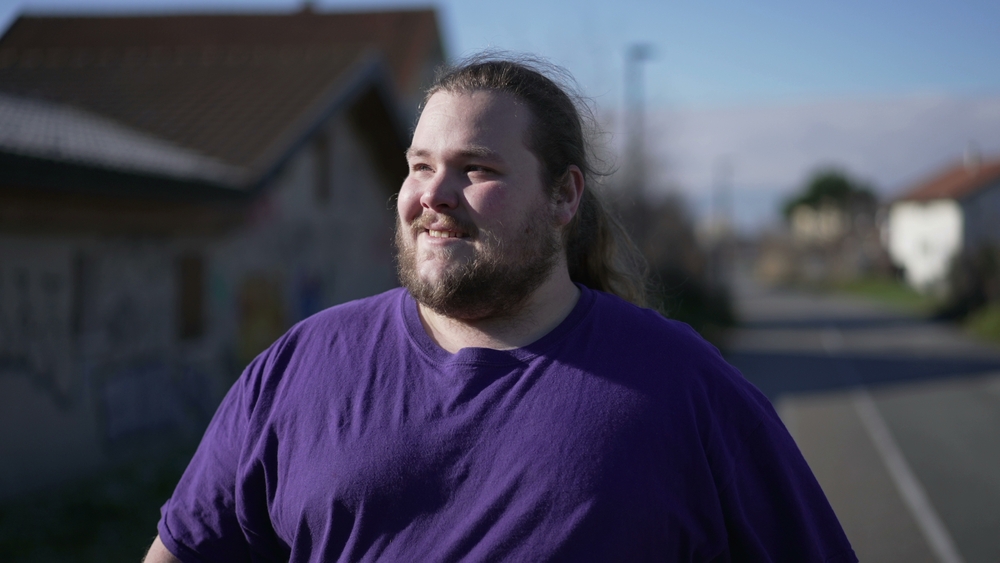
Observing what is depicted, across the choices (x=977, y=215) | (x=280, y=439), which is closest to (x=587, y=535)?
(x=280, y=439)

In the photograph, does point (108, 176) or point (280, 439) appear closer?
point (280, 439)

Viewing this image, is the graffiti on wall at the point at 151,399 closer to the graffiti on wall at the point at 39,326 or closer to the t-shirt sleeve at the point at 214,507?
the graffiti on wall at the point at 39,326

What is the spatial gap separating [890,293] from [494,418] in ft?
181

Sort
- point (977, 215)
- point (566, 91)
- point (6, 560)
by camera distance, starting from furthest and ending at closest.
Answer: point (977, 215) < point (6, 560) < point (566, 91)

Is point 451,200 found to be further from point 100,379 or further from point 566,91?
point 100,379

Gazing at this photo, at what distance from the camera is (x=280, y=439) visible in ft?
6.77

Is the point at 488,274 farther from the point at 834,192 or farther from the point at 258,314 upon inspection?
the point at 834,192

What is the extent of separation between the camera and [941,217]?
5703cm

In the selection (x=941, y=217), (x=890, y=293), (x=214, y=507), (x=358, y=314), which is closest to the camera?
(x=214, y=507)

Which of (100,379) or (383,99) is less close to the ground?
(383,99)

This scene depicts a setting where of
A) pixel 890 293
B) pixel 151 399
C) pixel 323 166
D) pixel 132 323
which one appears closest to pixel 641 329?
pixel 132 323

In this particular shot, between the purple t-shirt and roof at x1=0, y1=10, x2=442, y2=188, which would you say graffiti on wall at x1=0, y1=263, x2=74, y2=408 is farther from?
the purple t-shirt

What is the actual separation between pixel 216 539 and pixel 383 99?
12.4m

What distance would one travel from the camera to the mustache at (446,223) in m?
2.03
